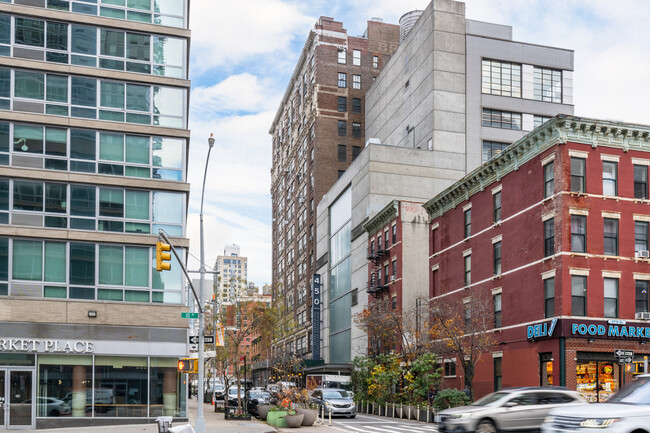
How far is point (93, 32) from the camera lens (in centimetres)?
3753

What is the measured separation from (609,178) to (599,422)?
2678 centimetres

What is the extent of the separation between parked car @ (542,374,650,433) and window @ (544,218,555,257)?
22817mm

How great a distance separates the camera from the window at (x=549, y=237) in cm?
3750

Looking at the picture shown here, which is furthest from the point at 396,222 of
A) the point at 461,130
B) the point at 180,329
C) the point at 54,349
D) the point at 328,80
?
the point at 328,80

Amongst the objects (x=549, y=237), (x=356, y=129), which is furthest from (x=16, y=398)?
(x=356, y=129)

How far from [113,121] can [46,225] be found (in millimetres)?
5985

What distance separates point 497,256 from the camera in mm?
43875

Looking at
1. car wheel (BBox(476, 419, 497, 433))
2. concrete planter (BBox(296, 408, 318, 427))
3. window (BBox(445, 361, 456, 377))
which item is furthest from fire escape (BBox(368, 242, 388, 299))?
car wheel (BBox(476, 419, 497, 433))

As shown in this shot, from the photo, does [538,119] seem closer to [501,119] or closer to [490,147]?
[501,119]

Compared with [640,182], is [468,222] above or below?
below

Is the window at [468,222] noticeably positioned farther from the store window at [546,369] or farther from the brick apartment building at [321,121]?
the brick apartment building at [321,121]

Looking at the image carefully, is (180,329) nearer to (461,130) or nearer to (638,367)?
(638,367)

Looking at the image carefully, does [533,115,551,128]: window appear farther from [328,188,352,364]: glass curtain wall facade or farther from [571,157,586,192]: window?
[571,157,586,192]: window

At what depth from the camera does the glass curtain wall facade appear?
262 ft
